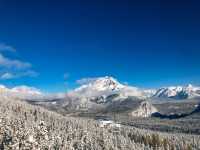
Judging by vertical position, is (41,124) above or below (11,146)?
above

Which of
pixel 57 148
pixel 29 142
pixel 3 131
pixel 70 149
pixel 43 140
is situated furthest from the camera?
pixel 57 148

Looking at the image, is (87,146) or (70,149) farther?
(87,146)

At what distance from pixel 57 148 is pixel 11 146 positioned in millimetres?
52353

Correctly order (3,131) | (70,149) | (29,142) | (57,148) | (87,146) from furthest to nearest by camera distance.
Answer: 1. (87,146)
2. (57,148)
3. (70,149)
4. (3,131)
5. (29,142)

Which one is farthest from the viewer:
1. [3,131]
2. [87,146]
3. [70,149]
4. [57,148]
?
[87,146]

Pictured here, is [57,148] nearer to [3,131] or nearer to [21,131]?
[3,131]

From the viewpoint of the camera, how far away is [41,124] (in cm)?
8244

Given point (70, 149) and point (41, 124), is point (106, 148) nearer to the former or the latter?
point (70, 149)

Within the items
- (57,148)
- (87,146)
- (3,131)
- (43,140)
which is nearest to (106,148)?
(87,146)

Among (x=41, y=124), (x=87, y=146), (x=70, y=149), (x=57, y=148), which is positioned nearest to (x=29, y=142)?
(x=41, y=124)

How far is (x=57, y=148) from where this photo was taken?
133 meters

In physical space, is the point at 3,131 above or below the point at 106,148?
above

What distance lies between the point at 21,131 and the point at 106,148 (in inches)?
4596

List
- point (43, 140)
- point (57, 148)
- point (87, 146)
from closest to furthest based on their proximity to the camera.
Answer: point (43, 140) → point (57, 148) → point (87, 146)
